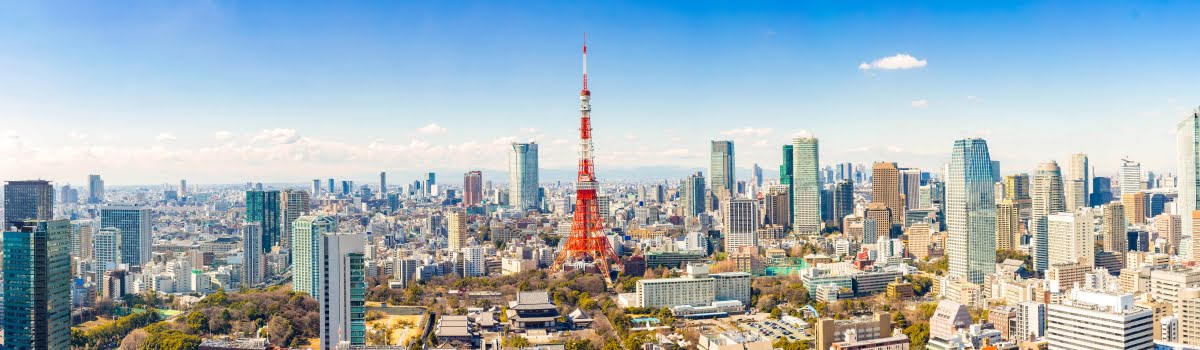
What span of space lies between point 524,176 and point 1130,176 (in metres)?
21.8

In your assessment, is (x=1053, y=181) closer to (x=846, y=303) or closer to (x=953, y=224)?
(x=953, y=224)

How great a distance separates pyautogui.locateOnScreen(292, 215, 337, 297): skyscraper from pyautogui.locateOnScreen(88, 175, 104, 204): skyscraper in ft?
43.9

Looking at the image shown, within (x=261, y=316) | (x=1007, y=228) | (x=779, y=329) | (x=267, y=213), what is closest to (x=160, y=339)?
(x=261, y=316)

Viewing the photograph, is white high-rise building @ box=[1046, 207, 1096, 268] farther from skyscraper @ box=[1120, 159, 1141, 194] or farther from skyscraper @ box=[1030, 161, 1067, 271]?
skyscraper @ box=[1120, 159, 1141, 194]

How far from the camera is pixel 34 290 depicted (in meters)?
9.27

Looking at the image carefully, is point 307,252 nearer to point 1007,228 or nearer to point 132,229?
point 132,229

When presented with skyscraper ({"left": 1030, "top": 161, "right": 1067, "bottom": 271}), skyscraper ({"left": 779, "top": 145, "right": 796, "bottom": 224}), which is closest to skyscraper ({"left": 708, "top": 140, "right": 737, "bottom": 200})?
skyscraper ({"left": 779, "top": 145, "right": 796, "bottom": 224})

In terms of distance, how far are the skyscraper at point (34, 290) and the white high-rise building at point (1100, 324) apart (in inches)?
385

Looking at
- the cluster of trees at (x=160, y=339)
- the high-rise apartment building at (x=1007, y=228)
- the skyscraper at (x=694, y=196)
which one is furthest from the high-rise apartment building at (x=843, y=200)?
the cluster of trees at (x=160, y=339)

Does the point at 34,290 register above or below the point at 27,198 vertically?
below

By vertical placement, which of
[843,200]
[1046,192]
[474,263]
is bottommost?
[474,263]

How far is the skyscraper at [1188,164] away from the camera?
1939 centimetres

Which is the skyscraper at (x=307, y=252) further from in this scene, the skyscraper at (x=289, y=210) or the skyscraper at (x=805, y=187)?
the skyscraper at (x=805, y=187)

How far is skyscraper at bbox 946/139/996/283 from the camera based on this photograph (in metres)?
15.9
